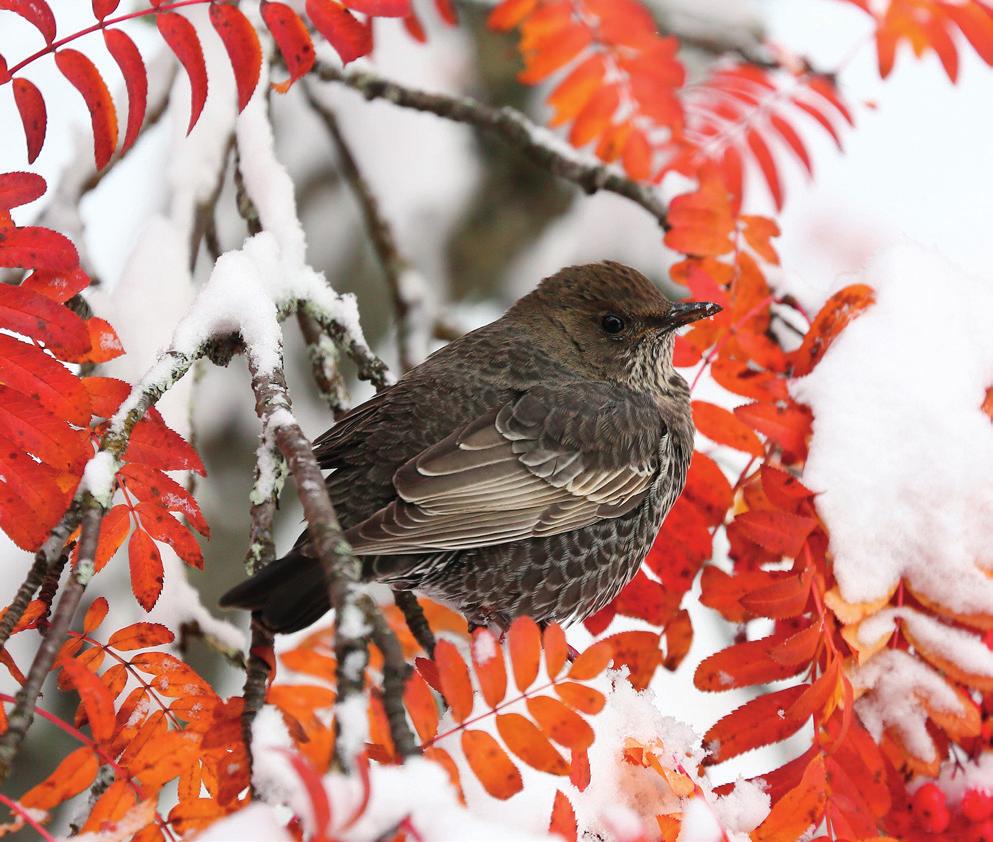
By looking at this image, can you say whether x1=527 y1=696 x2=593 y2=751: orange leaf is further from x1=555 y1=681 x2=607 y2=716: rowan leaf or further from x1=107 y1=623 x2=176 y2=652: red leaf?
x1=107 y1=623 x2=176 y2=652: red leaf

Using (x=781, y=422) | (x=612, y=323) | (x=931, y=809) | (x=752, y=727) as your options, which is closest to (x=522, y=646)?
(x=752, y=727)

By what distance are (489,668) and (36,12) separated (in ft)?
5.11

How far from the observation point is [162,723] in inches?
80.4

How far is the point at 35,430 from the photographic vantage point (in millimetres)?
1938

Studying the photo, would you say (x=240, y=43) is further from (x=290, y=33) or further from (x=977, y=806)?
(x=977, y=806)

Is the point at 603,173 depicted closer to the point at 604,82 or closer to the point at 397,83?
the point at 604,82

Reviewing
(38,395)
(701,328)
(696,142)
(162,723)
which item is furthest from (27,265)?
(696,142)

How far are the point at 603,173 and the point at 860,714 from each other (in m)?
2.19

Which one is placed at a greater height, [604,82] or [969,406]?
[604,82]

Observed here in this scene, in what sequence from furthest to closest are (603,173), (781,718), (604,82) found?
1. (603,173)
2. (604,82)
3. (781,718)

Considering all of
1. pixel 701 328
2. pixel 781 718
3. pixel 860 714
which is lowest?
pixel 860 714

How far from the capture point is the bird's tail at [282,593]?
80.7 inches

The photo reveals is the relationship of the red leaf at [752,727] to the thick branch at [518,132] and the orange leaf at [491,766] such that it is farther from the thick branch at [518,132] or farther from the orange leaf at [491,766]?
the thick branch at [518,132]

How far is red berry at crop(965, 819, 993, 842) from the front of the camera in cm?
225
